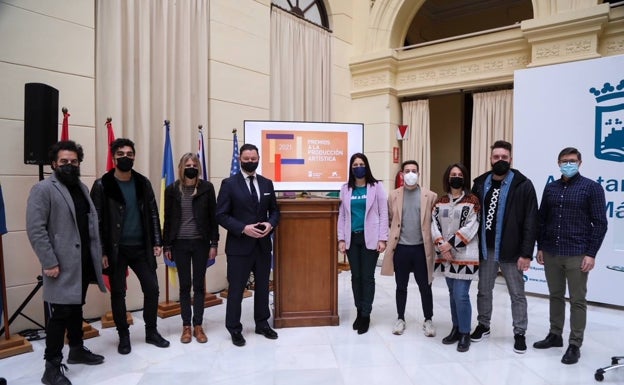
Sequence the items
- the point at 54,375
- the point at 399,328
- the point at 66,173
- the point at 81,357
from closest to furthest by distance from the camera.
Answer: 1. the point at 54,375
2. the point at 66,173
3. the point at 81,357
4. the point at 399,328

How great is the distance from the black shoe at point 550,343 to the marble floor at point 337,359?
0.15 feet

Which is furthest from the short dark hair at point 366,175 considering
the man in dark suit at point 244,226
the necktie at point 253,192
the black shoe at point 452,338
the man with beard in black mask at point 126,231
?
the man with beard in black mask at point 126,231

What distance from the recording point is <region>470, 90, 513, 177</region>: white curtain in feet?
18.4

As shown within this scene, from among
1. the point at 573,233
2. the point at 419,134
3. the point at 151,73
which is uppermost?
the point at 151,73

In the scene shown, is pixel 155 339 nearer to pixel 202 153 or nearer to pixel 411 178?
pixel 202 153

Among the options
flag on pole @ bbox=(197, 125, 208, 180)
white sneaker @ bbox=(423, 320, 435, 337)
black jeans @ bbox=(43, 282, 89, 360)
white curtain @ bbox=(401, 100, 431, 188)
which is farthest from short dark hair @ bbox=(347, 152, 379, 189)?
white curtain @ bbox=(401, 100, 431, 188)

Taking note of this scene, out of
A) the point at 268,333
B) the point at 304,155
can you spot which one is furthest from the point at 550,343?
the point at 304,155

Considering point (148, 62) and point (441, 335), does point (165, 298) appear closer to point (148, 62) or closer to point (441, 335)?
point (148, 62)

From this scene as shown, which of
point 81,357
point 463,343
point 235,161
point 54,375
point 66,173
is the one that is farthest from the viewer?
point 235,161

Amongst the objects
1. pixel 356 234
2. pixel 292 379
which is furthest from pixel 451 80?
pixel 292 379

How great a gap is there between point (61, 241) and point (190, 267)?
0.96 m

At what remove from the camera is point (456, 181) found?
121 inches

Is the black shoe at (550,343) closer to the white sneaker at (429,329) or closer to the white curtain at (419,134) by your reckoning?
the white sneaker at (429,329)

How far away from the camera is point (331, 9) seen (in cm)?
645
